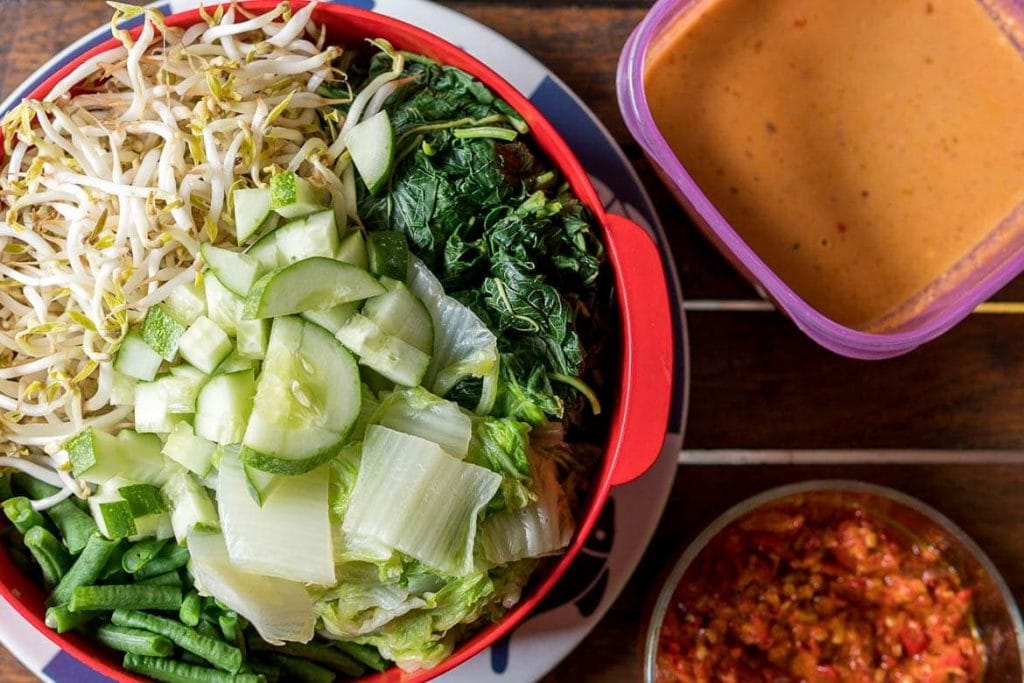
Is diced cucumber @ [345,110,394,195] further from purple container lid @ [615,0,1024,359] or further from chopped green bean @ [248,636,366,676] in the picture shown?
chopped green bean @ [248,636,366,676]

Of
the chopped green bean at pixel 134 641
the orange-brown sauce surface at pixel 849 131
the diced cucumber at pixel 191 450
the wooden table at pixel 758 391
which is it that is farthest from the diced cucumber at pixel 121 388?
the orange-brown sauce surface at pixel 849 131

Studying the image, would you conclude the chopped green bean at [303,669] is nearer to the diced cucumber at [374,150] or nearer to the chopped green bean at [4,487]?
the chopped green bean at [4,487]

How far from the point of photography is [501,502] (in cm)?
168

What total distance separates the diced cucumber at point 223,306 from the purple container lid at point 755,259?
0.98 m

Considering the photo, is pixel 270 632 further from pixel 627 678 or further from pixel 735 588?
pixel 735 588

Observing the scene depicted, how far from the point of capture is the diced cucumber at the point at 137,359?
5.70ft

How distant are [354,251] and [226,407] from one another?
0.39 m

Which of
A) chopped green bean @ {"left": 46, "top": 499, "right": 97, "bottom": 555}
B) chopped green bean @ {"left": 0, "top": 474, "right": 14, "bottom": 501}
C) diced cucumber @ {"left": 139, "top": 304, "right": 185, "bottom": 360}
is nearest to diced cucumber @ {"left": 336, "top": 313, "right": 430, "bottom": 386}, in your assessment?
diced cucumber @ {"left": 139, "top": 304, "right": 185, "bottom": 360}

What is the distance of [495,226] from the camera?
1.85m

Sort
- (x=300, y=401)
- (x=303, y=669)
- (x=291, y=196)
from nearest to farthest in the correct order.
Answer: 1. (x=300, y=401)
2. (x=291, y=196)
3. (x=303, y=669)


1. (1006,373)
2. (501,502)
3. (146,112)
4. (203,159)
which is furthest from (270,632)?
(1006,373)

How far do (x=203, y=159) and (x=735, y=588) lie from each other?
1.61 metres

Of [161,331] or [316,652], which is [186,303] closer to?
[161,331]

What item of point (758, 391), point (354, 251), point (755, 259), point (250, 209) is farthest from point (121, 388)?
point (758, 391)
